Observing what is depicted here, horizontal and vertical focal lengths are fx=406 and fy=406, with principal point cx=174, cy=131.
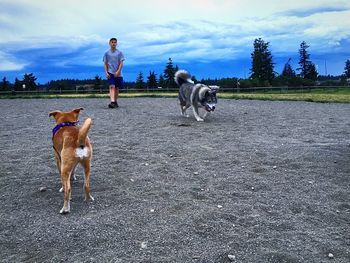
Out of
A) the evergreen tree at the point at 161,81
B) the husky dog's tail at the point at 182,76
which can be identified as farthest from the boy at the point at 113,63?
the evergreen tree at the point at 161,81

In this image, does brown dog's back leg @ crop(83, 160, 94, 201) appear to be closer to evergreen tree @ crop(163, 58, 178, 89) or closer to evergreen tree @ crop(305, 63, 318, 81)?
evergreen tree @ crop(163, 58, 178, 89)

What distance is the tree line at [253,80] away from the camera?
41.4 meters

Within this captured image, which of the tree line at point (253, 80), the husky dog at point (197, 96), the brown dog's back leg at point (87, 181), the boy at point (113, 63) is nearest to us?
the brown dog's back leg at point (87, 181)

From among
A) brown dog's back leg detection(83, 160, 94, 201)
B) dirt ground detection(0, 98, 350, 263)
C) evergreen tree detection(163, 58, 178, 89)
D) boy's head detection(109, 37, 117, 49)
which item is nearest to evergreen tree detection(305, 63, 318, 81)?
evergreen tree detection(163, 58, 178, 89)

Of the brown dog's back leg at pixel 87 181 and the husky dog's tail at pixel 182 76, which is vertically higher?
the husky dog's tail at pixel 182 76

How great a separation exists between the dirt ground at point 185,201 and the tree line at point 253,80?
99.8ft

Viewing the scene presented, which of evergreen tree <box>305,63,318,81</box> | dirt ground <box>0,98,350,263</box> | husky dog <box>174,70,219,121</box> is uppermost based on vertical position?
evergreen tree <box>305,63,318,81</box>

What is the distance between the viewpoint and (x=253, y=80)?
45781mm

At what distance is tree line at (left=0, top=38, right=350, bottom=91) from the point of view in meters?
41.4

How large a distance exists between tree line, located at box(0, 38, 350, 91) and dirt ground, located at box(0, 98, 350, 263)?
99.8 ft

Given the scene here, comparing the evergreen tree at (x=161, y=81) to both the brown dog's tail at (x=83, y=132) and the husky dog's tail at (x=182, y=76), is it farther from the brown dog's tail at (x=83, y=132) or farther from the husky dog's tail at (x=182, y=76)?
the brown dog's tail at (x=83, y=132)

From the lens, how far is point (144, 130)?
33.9ft

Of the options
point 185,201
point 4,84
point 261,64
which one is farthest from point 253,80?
point 185,201

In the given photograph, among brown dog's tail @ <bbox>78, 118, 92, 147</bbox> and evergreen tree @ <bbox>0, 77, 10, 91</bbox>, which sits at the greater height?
evergreen tree @ <bbox>0, 77, 10, 91</bbox>
